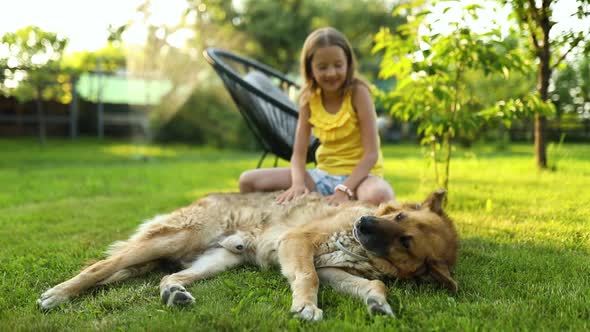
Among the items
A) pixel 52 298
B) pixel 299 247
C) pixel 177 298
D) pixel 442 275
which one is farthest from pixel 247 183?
pixel 442 275

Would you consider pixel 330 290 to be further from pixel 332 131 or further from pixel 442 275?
pixel 332 131

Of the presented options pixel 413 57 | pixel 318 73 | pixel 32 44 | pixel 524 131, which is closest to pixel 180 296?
pixel 318 73

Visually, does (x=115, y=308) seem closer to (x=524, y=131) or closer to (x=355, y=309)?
(x=355, y=309)

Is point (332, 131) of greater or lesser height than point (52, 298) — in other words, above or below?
above

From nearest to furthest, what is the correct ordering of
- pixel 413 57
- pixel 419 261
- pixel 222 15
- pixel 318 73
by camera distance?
pixel 419 261, pixel 318 73, pixel 413 57, pixel 222 15

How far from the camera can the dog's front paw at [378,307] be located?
224 centimetres

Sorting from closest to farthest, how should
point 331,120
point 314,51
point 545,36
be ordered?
point 314,51
point 331,120
point 545,36

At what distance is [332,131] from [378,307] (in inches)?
77.6

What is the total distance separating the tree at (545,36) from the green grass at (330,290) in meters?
1.05

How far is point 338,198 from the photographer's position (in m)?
3.51

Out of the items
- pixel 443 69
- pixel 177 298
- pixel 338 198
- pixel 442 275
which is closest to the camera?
pixel 177 298

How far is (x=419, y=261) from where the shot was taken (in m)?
2.61

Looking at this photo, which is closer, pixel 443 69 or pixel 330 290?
pixel 330 290

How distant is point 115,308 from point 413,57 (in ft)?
10.4
